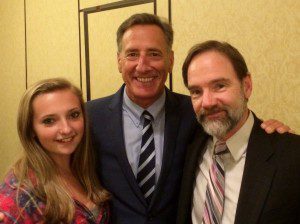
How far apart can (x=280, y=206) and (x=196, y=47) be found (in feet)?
2.56

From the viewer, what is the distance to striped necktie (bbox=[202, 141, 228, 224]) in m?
1.50

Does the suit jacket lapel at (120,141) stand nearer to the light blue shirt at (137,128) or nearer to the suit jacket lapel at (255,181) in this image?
the light blue shirt at (137,128)

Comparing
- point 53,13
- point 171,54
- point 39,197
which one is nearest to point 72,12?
point 53,13

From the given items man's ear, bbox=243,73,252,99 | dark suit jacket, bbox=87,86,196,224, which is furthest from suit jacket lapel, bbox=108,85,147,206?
man's ear, bbox=243,73,252,99

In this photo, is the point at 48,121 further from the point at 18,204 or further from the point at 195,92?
the point at 195,92

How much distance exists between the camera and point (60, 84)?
175 cm

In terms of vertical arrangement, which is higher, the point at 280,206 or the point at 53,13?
the point at 53,13

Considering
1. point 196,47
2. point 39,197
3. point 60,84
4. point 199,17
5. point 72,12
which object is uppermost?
point 72,12

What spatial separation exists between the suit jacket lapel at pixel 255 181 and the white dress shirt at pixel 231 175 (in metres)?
0.06

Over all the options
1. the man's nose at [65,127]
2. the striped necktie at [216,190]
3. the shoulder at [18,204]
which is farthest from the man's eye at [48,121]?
the striped necktie at [216,190]

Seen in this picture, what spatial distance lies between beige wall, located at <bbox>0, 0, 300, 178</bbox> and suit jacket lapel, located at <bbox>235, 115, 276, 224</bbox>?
2.87 feet

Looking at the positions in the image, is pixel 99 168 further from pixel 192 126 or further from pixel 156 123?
pixel 192 126

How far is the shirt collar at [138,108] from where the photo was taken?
6.35 ft

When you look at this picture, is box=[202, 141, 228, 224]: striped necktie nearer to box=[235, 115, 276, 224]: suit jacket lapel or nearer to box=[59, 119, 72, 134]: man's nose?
box=[235, 115, 276, 224]: suit jacket lapel
